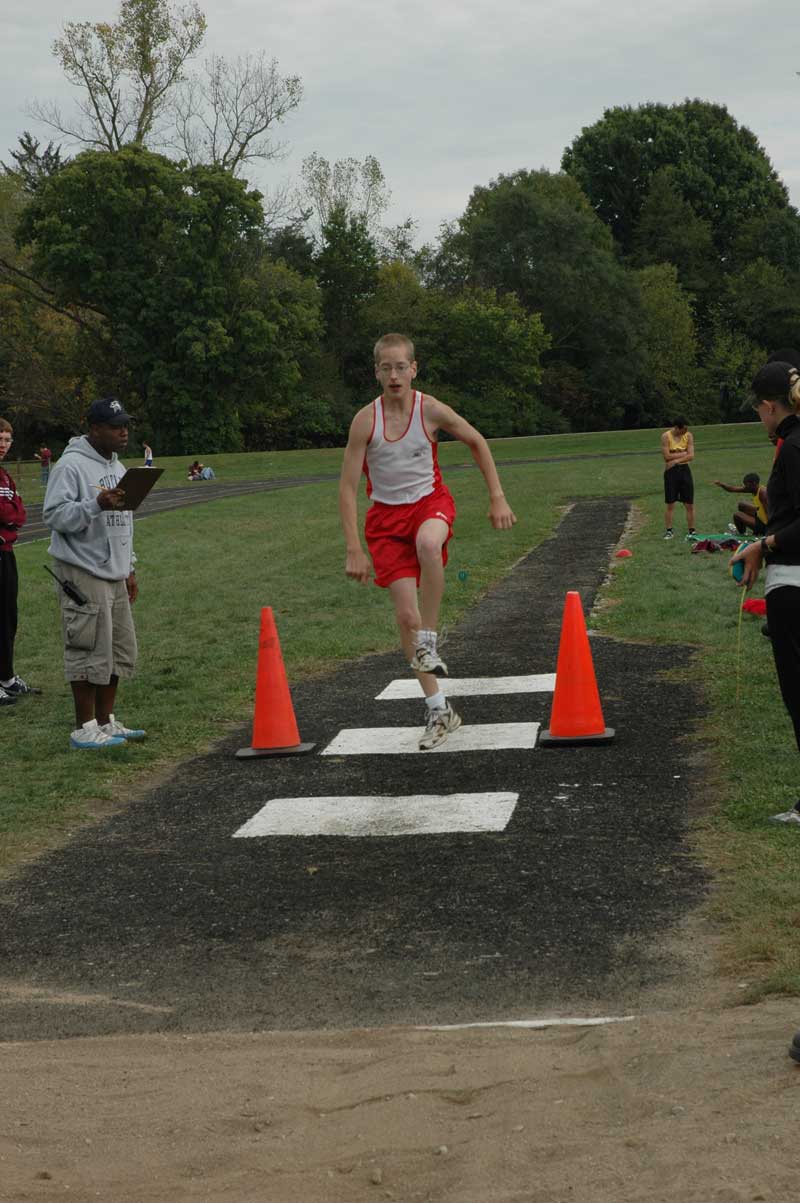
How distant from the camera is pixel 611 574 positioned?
A: 1583 cm

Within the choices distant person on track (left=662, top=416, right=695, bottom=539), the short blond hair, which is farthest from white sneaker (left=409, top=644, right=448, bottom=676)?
distant person on track (left=662, top=416, right=695, bottom=539)

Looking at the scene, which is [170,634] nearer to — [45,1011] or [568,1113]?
[45,1011]

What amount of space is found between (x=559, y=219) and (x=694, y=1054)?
77171 mm

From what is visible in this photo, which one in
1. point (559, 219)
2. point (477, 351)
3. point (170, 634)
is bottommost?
point (170, 634)

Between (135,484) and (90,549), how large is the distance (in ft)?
1.86

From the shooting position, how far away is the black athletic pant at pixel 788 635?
599 centimetres

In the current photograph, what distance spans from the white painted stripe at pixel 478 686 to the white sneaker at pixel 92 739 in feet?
6.40

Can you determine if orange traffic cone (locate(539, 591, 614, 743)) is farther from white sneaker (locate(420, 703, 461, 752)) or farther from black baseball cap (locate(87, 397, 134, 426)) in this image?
black baseball cap (locate(87, 397, 134, 426))

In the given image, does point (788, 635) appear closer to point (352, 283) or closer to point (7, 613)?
point (7, 613)

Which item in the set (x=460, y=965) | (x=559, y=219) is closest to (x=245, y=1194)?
(x=460, y=965)

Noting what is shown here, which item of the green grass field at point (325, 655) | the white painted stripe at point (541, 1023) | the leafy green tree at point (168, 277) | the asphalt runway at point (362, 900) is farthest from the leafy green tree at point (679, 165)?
the white painted stripe at point (541, 1023)

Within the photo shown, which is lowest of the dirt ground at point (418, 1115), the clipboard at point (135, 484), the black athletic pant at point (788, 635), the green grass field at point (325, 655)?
the green grass field at point (325, 655)

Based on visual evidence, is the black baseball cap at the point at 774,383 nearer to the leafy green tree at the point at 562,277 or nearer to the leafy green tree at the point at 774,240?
the leafy green tree at the point at 562,277

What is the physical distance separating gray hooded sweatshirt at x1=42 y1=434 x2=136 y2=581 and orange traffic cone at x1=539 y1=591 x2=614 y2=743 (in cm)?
278
